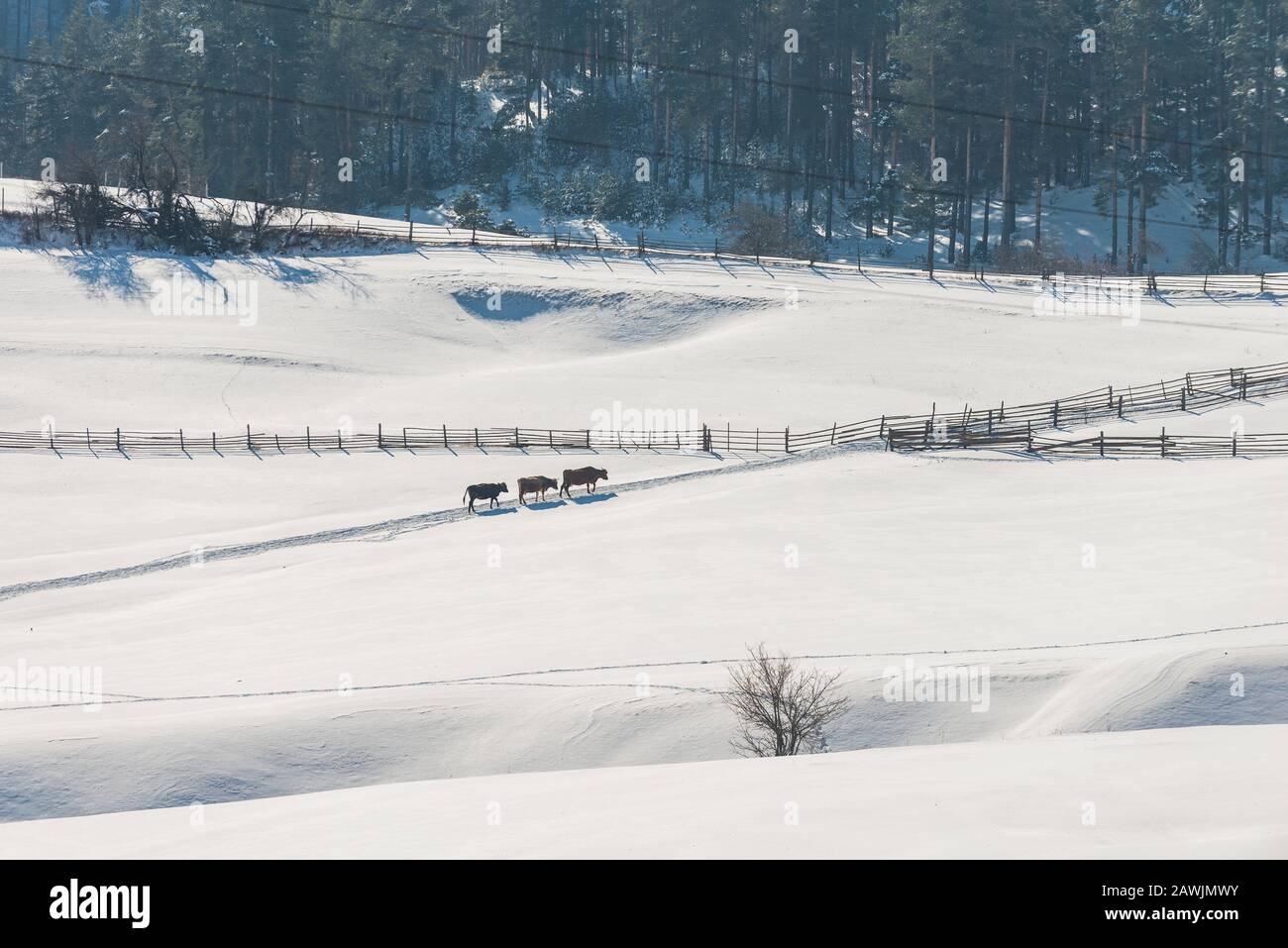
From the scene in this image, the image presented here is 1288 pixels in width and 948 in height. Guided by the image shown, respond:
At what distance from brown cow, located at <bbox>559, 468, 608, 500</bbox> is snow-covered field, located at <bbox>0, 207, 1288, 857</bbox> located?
1.12 metres

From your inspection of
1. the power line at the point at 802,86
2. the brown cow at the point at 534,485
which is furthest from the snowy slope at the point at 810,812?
the power line at the point at 802,86

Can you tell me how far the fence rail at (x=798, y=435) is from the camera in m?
43.3

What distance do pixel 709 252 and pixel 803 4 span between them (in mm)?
24930

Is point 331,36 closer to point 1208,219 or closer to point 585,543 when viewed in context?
point 1208,219

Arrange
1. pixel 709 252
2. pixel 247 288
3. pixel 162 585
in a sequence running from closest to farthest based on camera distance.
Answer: pixel 162 585 → pixel 247 288 → pixel 709 252

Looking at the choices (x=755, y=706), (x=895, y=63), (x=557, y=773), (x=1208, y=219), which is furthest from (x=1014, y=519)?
(x=895, y=63)

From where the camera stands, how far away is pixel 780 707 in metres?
20.8

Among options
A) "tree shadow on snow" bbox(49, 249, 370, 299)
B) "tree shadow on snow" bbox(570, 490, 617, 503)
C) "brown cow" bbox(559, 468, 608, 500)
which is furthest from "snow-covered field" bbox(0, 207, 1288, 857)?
"tree shadow on snow" bbox(49, 249, 370, 299)

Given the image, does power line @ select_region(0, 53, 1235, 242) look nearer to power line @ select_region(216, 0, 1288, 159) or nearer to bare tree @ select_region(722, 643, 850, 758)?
power line @ select_region(216, 0, 1288, 159)

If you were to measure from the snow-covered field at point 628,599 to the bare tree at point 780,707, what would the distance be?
0.43 meters

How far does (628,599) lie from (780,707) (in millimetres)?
8805

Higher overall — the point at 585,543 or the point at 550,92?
the point at 550,92

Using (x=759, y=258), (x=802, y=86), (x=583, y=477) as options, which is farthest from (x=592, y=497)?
(x=802, y=86)

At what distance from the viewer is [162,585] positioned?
32.2 m
